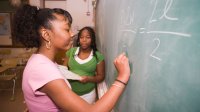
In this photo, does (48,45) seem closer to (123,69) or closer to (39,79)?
(39,79)

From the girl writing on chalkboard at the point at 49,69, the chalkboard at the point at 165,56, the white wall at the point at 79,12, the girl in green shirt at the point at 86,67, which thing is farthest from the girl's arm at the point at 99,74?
the white wall at the point at 79,12

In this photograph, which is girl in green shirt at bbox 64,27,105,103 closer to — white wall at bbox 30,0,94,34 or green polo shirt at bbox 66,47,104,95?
green polo shirt at bbox 66,47,104,95

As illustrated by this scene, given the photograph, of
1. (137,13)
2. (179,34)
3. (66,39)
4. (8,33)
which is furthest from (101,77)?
(8,33)

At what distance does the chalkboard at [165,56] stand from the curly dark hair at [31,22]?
1.43 feet

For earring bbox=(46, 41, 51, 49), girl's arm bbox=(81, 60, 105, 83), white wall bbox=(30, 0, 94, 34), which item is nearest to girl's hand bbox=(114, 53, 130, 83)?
earring bbox=(46, 41, 51, 49)

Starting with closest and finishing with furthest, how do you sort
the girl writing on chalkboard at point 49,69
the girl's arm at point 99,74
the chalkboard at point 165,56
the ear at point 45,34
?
the chalkboard at point 165,56, the girl writing on chalkboard at point 49,69, the ear at point 45,34, the girl's arm at point 99,74

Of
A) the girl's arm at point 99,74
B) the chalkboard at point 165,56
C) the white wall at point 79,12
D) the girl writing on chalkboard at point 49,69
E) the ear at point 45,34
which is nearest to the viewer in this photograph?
the chalkboard at point 165,56

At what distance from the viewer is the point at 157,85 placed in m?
0.58

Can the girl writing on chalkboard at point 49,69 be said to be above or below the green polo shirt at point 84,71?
above

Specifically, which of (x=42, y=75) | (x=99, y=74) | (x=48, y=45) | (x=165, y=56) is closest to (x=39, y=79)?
(x=42, y=75)

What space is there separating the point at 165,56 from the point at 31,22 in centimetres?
75

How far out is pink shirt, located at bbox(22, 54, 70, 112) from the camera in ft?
2.75

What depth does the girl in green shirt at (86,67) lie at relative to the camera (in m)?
2.15

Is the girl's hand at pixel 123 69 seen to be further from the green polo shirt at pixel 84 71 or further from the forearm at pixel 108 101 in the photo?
the green polo shirt at pixel 84 71
